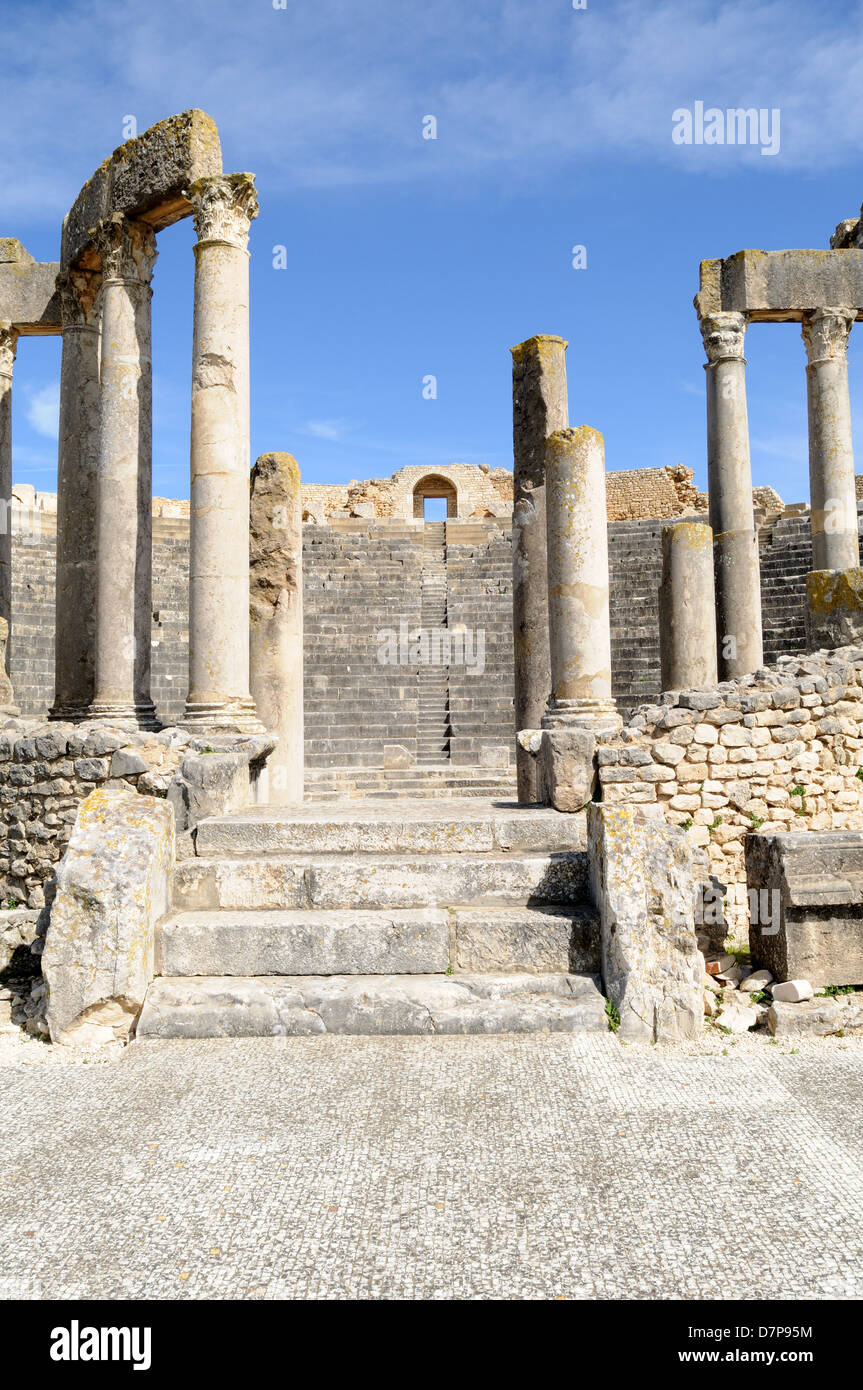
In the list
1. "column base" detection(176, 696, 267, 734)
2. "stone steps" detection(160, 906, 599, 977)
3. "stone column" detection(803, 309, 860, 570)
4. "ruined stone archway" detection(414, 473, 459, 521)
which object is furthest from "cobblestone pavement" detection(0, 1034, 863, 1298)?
"ruined stone archway" detection(414, 473, 459, 521)

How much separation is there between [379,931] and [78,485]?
26.9 feet

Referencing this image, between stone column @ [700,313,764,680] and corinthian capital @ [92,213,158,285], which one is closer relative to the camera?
corinthian capital @ [92,213,158,285]

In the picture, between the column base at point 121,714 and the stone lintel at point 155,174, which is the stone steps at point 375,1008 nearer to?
the column base at point 121,714

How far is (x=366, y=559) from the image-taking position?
2362cm

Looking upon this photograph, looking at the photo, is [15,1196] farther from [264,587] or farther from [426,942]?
[264,587]

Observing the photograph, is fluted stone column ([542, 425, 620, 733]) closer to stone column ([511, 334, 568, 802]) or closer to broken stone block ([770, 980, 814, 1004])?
stone column ([511, 334, 568, 802])

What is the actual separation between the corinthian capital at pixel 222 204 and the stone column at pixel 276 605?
226 cm

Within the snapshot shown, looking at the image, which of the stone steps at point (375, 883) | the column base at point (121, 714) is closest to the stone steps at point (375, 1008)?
the stone steps at point (375, 883)

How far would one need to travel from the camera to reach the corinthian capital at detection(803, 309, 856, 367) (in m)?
13.7

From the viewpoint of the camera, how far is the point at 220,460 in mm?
9172

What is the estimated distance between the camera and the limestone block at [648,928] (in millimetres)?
4844

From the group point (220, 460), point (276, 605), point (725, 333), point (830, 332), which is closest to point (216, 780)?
point (220, 460)

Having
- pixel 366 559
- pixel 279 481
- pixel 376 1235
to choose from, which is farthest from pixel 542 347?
pixel 366 559

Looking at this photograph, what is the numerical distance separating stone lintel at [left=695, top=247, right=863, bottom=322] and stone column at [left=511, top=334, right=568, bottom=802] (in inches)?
155
